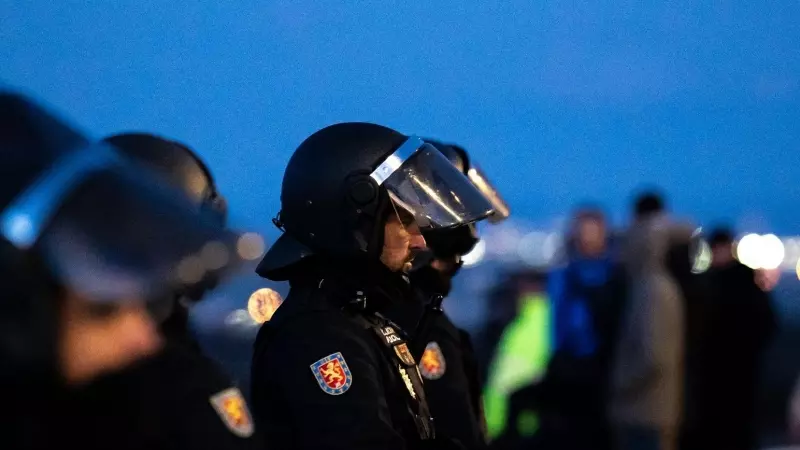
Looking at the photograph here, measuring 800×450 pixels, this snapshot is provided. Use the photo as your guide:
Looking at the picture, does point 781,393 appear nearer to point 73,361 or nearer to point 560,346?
point 560,346

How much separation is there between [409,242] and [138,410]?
5.47 ft

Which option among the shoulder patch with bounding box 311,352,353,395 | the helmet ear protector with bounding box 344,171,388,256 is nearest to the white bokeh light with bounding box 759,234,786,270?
the helmet ear protector with bounding box 344,171,388,256

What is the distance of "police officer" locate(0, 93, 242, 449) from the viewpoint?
4.94 ft

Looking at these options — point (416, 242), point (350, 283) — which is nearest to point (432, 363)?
point (416, 242)

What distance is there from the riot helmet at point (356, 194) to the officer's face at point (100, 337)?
146cm

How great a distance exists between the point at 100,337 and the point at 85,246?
16 cm

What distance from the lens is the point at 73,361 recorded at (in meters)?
1.56

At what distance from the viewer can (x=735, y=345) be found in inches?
286

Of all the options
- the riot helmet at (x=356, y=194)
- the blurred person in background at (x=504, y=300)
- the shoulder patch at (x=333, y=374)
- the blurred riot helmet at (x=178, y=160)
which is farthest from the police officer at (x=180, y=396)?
the blurred person in background at (x=504, y=300)

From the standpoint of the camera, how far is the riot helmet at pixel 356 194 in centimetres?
312

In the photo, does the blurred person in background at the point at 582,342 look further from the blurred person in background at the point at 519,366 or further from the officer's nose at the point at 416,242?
the officer's nose at the point at 416,242

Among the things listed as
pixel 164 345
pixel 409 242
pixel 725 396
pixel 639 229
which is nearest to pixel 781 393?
pixel 725 396

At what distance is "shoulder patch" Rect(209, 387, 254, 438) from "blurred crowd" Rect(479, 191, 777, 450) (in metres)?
4.11

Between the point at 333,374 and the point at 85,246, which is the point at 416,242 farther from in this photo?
the point at 85,246
